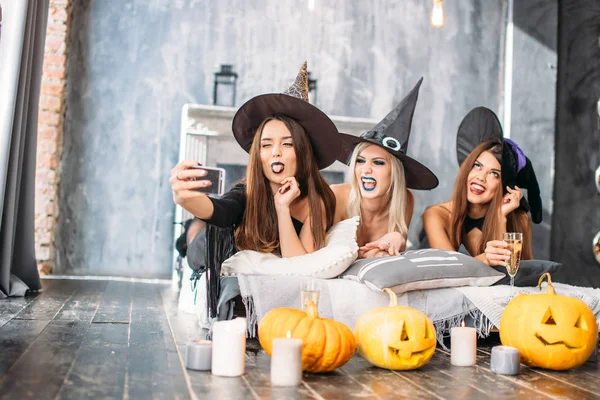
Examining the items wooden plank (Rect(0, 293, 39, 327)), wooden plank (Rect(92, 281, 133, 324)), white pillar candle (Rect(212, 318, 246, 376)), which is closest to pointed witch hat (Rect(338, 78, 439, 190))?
wooden plank (Rect(92, 281, 133, 324))

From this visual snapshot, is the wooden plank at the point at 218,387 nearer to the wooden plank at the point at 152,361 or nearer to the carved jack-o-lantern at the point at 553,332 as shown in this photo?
the wooden plank at the point at 152,361

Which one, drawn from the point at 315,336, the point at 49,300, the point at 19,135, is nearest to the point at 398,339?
the point at 315,336

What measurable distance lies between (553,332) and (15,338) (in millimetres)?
1752

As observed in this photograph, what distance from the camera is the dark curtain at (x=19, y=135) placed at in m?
3.49

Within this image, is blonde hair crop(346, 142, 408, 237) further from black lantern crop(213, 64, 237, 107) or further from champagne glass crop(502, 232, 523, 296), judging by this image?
black lantern crop(213, 64, 237, 107)

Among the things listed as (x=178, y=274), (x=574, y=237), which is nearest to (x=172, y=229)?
(x=178, y=274)

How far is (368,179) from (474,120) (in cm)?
89

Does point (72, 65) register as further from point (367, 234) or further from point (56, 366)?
point (56, 366)

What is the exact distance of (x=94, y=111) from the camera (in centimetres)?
527

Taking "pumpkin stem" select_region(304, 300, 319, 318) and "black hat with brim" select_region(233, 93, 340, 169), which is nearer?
"pumpkin stem" select_region(304, 300, 319, 318)

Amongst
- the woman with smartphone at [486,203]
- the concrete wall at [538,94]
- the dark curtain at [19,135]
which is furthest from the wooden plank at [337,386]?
the concrete wall at [538,94]

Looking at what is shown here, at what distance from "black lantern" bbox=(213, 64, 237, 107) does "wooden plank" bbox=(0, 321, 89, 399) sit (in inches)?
128

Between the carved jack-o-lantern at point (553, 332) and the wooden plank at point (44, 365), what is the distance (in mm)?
1347

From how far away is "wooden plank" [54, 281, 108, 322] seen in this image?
2793mm
